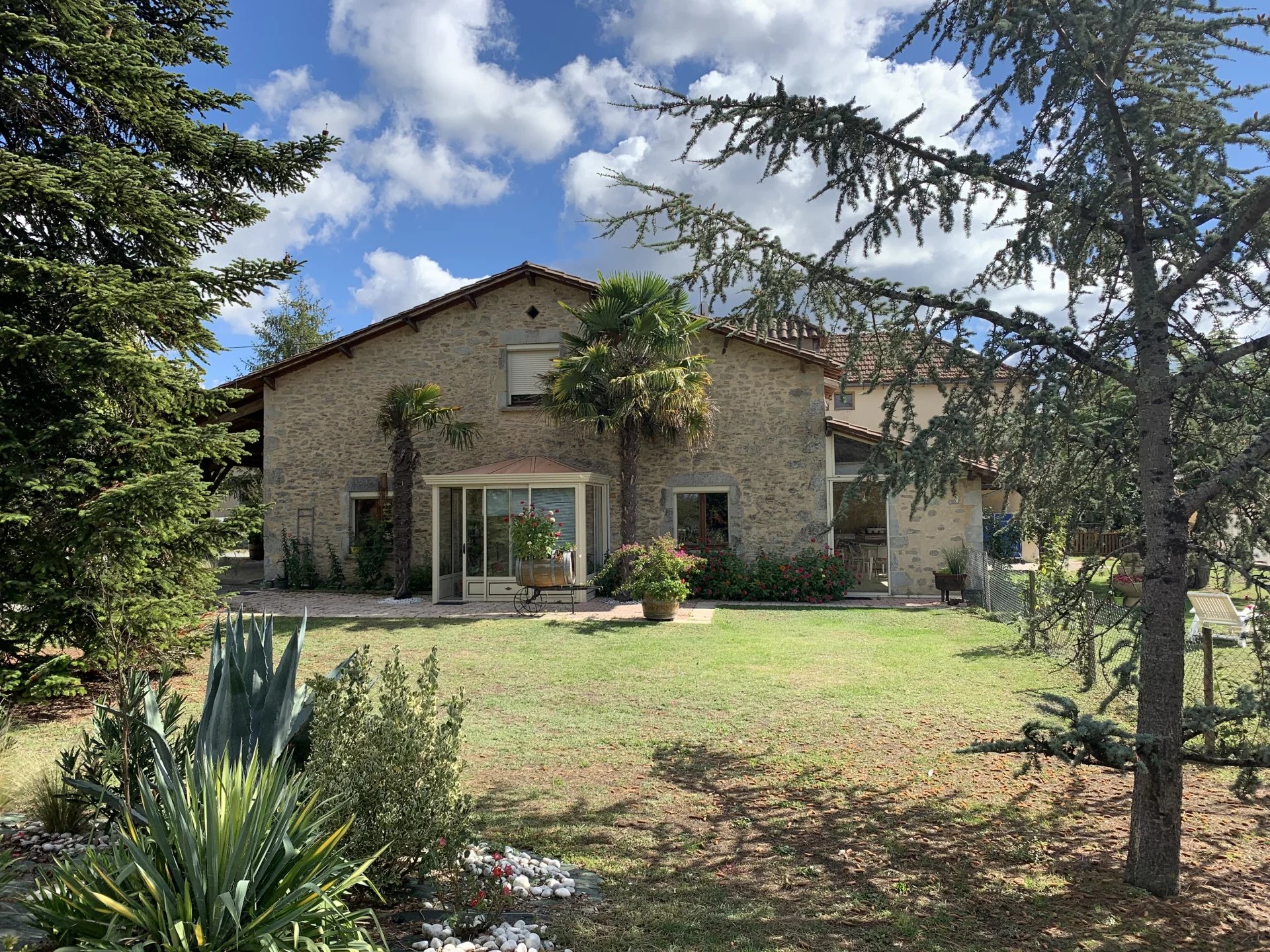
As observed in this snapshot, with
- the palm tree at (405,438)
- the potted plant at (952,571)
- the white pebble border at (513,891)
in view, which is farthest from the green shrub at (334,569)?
the white pebble border at (513,891)

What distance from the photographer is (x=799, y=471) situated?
1546cm

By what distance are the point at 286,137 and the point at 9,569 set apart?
4.90 m

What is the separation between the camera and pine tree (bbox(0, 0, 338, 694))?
6406mm

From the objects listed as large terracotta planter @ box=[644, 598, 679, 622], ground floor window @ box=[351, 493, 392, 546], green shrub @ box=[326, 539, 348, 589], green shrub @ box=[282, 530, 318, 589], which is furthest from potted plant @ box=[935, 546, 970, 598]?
green shrub @ box=[282, 530, 318, 589]

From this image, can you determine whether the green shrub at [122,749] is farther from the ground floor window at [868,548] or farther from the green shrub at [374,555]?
the ground floor window at [868,548]

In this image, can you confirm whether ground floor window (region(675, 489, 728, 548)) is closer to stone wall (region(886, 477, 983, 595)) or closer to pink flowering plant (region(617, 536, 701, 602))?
pink flowering plant (region(617, 536, 701, 602))

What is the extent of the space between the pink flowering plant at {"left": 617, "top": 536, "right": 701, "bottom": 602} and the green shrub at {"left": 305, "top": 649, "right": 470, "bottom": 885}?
9139 mm

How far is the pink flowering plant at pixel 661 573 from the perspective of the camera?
12656mm

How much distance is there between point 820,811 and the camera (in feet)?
16.2

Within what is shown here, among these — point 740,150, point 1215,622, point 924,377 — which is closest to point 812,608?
→ point 1215,622

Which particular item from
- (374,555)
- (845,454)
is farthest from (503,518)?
(845,454)

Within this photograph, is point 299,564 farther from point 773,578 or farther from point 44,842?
point 44,842

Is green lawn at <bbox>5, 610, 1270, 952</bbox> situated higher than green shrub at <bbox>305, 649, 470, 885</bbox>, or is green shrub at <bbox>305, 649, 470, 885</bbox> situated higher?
green shrub at <bbox>305, 649, 470, 885</bbox>

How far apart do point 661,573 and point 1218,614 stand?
7.78 metres
